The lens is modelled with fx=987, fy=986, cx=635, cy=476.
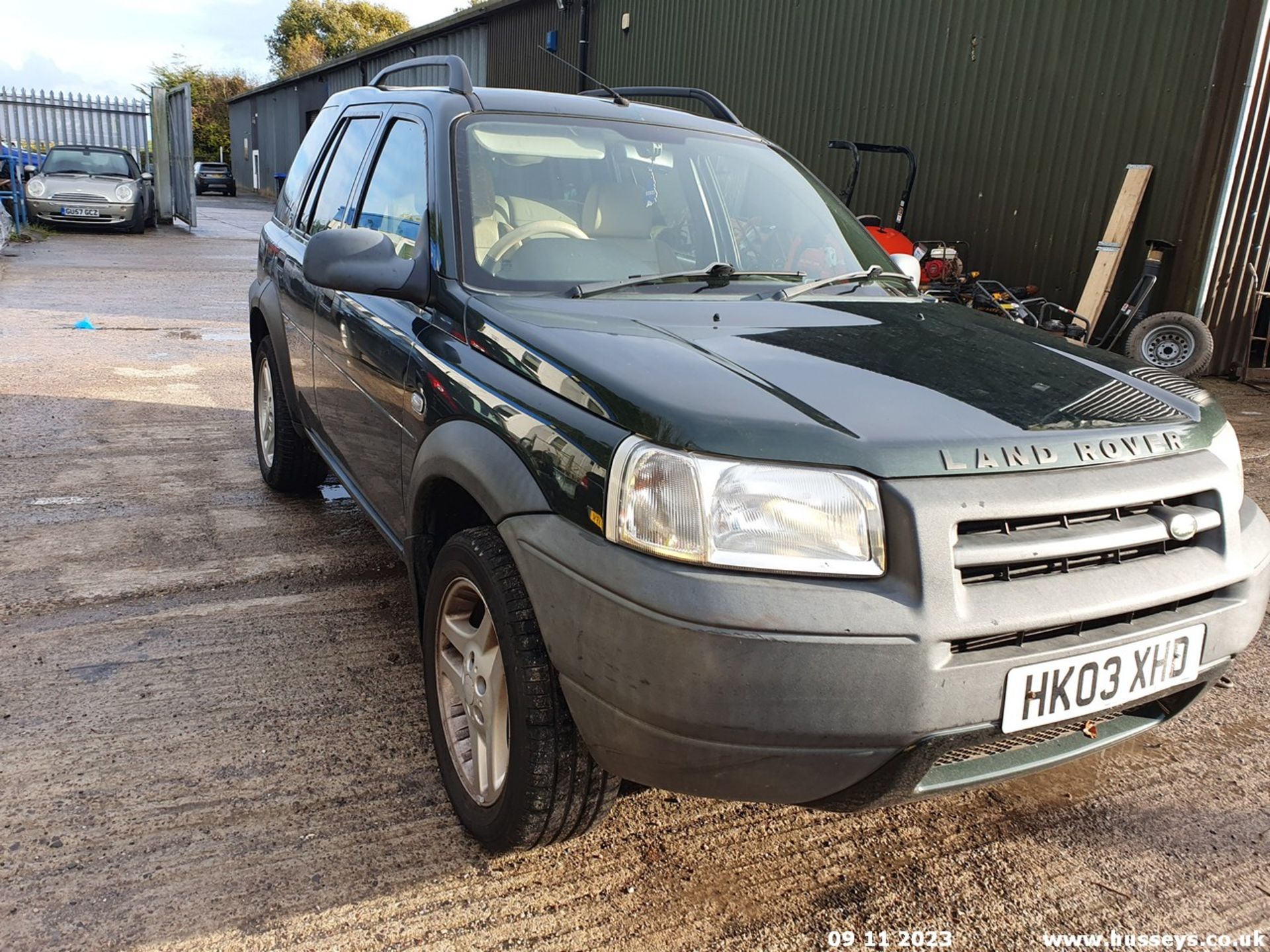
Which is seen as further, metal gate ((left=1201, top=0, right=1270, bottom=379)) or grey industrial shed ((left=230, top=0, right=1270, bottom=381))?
grey industrial shed ((left=230, top=0, right=1270, bottom=381))

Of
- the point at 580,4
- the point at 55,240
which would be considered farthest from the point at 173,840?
the point at 55,240

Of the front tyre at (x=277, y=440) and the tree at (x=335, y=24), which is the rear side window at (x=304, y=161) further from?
the tree at (x=335, y=24)

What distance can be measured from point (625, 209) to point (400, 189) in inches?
30.0

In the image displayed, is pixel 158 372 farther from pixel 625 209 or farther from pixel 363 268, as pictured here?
pixel 625 209

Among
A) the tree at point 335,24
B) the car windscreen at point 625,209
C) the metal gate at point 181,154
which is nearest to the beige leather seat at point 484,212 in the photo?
the car windscreen at point 625,209

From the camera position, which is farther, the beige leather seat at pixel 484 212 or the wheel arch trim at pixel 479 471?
the beige leather seat at pixel 484 212

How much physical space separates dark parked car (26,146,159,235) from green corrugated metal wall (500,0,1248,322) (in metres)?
12.1

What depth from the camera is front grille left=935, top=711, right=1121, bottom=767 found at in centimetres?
188

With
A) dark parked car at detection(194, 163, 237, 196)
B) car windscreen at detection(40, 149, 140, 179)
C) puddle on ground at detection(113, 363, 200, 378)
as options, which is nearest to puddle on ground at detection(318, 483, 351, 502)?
puddle on ground at detection(113, 363, 200, 378)

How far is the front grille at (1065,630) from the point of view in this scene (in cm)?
178

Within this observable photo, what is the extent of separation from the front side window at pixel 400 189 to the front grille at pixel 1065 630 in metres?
1.88

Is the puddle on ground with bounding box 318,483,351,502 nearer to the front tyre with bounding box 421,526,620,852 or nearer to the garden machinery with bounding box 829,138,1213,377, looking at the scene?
the front tyre with bounding box 421,526,620,852

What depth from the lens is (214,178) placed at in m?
39.2
